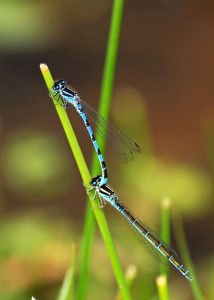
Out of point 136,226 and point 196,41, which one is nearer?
point 136,226

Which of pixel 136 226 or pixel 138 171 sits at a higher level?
pixel 138 171

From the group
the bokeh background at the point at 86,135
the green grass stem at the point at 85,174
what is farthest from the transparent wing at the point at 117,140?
the bokeh background at the point at 86,135

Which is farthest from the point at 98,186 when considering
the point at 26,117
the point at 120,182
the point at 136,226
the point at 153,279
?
the point at 26,117

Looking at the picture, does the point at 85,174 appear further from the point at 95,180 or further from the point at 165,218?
the point at 165,218

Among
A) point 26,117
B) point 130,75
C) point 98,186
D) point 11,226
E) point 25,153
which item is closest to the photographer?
point 98,186

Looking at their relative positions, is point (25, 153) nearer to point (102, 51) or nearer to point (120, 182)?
point (120, 182)

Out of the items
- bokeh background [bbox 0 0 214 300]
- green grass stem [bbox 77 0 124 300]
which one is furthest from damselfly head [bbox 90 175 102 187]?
bokeh background [bbox 0 0 214 300]

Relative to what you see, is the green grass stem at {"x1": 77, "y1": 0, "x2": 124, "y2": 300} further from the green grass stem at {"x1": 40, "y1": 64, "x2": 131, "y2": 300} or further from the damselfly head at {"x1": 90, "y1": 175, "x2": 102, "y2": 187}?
the green grass stem at {"x1": 40, "y1": 64, "x2": 131, "y2": 300}
